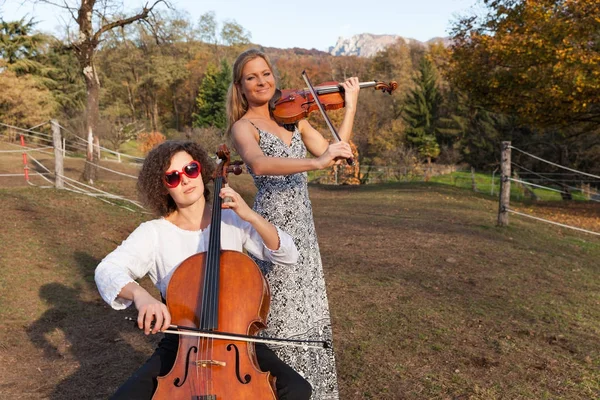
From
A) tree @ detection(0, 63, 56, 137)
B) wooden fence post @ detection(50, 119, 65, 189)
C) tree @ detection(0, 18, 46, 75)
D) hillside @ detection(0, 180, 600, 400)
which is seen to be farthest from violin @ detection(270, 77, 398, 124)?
tree @ detection(0, 18, 46, 75)

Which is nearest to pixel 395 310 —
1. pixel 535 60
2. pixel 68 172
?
pixel 535 60

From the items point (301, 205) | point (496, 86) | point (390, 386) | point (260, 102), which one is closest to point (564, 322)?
point (390, 386)

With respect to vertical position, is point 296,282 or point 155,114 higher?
point 155,114

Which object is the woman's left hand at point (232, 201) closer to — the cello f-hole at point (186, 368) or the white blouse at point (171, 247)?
the white blouse at point (171, 247)

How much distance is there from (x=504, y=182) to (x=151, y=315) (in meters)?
7.63

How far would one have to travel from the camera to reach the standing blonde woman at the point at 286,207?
2.19 metres

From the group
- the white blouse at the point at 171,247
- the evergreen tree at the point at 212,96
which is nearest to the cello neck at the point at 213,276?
the white blouse at the point at 171,247

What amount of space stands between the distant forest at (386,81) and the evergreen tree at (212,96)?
102mm

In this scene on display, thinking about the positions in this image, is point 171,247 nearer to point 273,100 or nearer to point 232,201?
point 232,201

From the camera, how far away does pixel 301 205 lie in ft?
7.52

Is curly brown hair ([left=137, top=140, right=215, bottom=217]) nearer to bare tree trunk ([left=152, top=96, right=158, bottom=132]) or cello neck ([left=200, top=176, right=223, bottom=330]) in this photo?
cello neck ([left=200, top=176, right=223, bottom=330])

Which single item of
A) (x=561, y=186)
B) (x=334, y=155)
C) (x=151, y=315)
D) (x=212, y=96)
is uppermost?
(x=212, y=96)

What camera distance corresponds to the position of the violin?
233 centimetres

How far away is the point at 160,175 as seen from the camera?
2.09m
